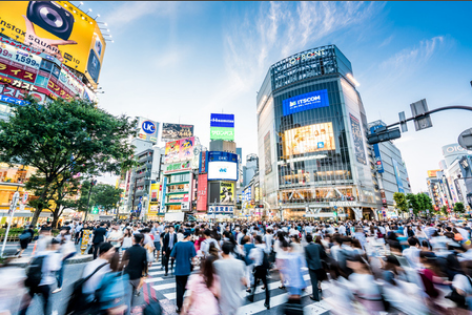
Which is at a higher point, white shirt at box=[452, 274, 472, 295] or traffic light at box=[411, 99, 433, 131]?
traffic light at box=[411, 99, 433, 131]

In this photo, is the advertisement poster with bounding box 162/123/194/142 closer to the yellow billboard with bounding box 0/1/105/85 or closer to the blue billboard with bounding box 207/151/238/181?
the blue billboard with bounding box 207/151/238/181

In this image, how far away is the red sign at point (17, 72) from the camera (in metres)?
29.2

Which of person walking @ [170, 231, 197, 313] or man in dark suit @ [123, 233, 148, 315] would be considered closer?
man in dark suit @ [123, 233, 148, 315]

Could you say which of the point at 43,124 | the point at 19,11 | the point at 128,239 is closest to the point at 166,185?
the point at 19,11

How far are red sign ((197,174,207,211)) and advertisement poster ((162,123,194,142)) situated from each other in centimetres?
2071

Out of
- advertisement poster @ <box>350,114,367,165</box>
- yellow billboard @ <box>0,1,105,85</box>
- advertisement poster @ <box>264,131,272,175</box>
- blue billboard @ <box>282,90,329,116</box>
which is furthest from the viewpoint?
advertisement poster @ <box>264,131,272,175</box>

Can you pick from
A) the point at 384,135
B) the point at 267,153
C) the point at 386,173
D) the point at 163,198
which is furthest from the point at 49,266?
the point at 386,173

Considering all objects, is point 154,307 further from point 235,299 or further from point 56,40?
point 56,40

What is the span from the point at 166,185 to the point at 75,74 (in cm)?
3518

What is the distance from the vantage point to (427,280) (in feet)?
12.4

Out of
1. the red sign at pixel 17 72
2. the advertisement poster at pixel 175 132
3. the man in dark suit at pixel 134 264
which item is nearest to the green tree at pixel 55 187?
the red sign at pixel 17 72

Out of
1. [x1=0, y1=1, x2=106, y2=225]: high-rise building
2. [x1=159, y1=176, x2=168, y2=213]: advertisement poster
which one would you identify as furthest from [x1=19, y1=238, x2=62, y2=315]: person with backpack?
[x1=159, y1=176, x2=168, y2=213]: advertisement poster

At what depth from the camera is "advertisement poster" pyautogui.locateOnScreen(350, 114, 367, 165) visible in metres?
50.5

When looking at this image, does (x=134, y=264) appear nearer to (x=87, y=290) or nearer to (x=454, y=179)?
(x=87, y=290)
